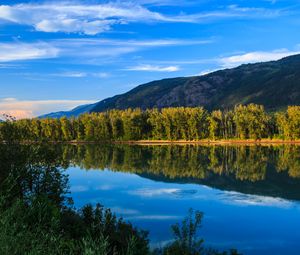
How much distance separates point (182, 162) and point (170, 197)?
3853 cm

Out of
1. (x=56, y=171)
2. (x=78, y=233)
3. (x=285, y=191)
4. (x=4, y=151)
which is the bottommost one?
(x=285, y=191)

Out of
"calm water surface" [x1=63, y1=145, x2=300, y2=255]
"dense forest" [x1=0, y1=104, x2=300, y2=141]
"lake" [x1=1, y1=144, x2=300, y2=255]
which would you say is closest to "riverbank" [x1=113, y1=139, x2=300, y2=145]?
"dense forest" [x1=0, y1=104, x2=300, y2=141]

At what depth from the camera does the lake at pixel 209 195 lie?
33.3 metres

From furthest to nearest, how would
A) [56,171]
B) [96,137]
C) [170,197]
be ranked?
[96,137], [170,197], [56,171]

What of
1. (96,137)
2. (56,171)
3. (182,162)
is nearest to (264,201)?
(56,171)

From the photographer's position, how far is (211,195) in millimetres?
54094

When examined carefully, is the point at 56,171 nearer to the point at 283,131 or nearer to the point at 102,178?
the point at 102,178

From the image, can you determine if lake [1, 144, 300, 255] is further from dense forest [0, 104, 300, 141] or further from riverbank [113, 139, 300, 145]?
dense forest [0, 104, 300, 141]

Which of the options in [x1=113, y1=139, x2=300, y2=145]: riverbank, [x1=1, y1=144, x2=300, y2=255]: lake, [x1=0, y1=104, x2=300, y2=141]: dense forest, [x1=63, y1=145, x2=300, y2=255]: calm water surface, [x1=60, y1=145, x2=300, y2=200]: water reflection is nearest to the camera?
[x1=1, y1=144, x2=300, y2=255]: lake

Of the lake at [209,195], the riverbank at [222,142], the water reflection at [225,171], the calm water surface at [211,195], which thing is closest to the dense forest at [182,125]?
the riverbank at [222,142]

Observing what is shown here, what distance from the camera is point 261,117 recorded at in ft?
520

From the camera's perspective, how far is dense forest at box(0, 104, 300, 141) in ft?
519

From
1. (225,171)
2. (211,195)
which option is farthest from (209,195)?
(225,171)

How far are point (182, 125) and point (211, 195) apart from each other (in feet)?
381
